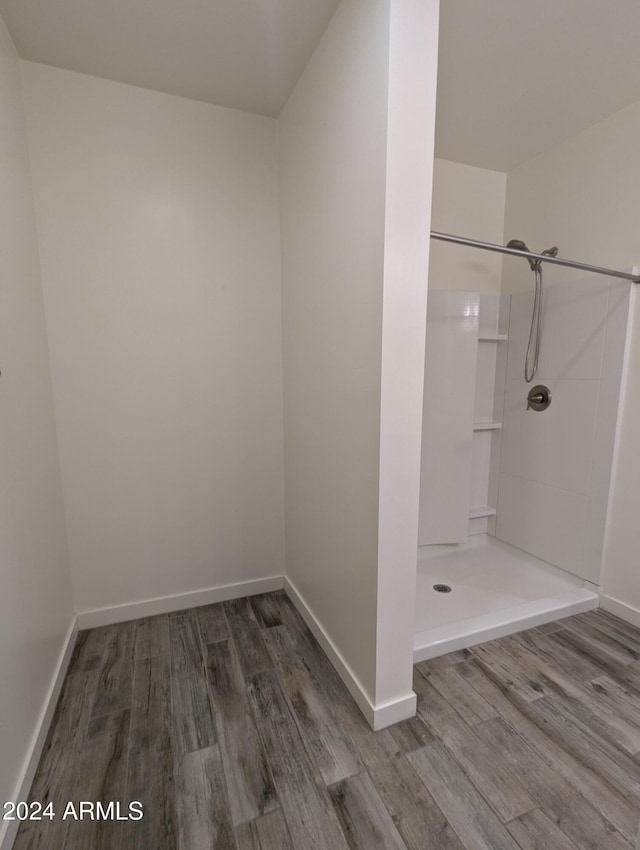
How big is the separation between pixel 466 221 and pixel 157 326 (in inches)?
74.3

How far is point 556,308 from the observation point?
7.00ft

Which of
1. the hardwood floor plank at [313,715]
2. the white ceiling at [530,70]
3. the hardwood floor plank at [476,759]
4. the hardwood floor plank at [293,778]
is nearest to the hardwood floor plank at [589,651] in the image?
the hardwood floor plank at [476,759]

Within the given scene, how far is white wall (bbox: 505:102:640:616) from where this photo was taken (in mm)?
1792

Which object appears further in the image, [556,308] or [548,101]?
[556,308]

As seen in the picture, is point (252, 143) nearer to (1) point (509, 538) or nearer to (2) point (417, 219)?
(2) point (417, 219)

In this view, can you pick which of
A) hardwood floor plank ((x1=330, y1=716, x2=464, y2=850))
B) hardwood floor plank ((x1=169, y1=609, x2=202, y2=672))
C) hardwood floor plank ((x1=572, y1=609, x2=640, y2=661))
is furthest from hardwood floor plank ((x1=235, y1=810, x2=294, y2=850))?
hardwood floor plank ((x1=572, y1=609, x2=640, y2=661))

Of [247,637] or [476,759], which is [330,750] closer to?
[476,759]

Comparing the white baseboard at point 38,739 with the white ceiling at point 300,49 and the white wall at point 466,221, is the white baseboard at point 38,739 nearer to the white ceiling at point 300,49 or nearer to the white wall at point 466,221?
the white ceiling at point 300,49

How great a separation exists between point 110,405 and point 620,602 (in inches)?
103

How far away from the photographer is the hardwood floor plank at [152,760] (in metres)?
0.99

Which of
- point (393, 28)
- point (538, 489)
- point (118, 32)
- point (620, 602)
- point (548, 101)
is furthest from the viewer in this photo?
point (538, 489)

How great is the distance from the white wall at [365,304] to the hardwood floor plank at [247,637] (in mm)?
302

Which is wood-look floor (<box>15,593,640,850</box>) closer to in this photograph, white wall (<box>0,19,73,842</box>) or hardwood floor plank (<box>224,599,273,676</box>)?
hardwood floor plank (<box>224,599,273,676</box>)

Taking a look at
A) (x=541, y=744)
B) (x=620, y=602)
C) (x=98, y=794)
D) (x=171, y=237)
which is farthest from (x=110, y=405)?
(x=620, y=602)
